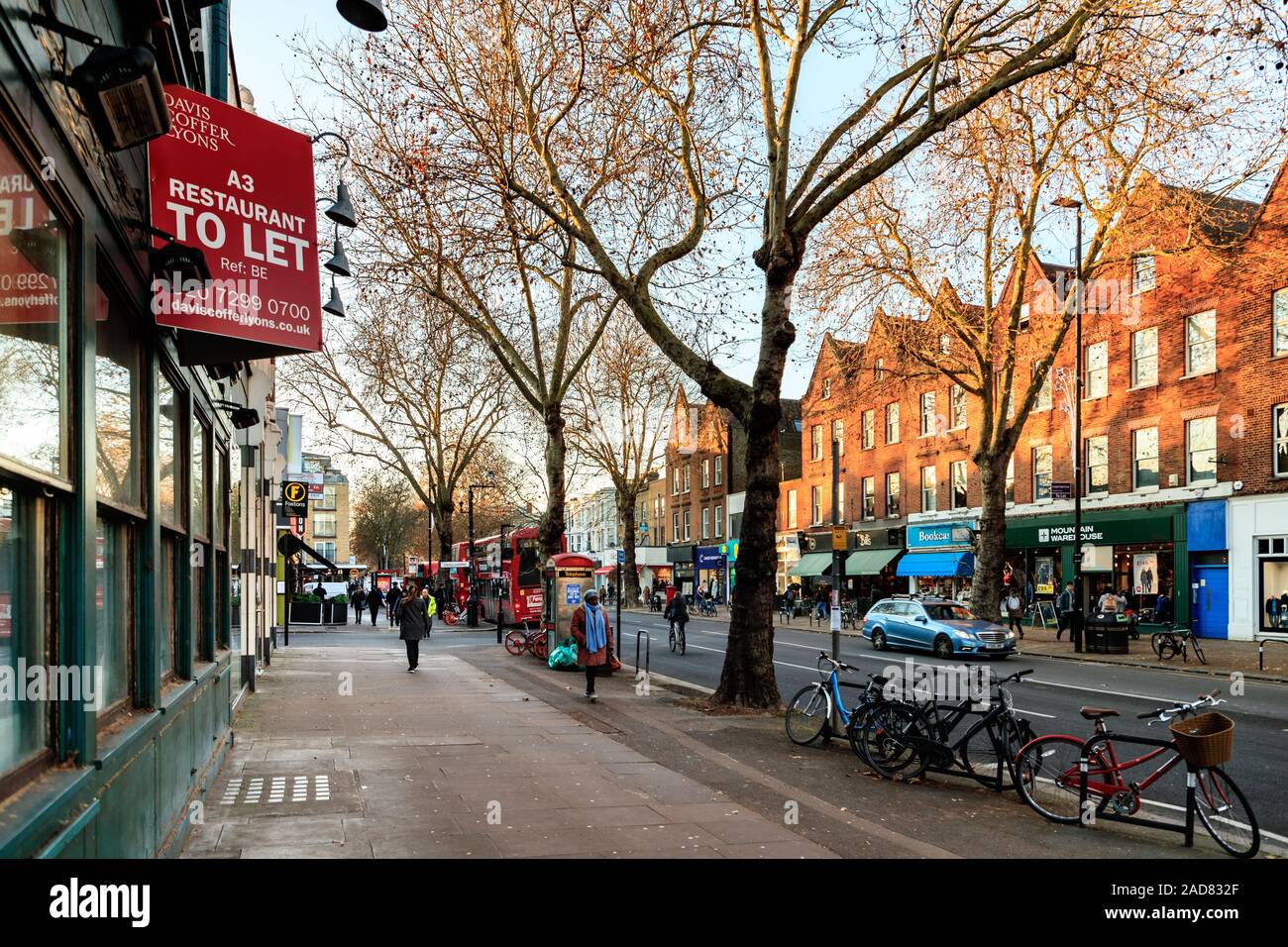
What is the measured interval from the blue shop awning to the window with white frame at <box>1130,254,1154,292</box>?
1199 centimetres

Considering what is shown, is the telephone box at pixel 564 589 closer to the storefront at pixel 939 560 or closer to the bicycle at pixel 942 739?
the bicycle at pixel 942 739

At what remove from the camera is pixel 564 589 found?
2325 centimetres

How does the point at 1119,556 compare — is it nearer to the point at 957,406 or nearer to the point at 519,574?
the point at 957,406

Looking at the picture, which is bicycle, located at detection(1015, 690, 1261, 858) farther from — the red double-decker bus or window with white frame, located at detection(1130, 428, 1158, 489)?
the red double-decker bus

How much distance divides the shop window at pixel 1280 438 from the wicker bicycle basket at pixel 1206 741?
23092mm

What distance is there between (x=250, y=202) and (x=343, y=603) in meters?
38.9

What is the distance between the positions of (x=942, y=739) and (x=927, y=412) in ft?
116

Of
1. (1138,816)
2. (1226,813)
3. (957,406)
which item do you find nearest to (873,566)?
(957,406)

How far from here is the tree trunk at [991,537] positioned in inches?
1164

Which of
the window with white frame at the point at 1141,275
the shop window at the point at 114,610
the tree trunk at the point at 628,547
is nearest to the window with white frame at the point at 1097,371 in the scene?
the window with white frame at the point at 1141,275

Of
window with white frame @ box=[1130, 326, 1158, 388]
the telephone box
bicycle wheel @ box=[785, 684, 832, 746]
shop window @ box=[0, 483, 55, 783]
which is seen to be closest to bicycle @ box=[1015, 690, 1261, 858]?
bicycle wheel @ box=[785, 684, 832, 746]

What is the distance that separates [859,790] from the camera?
9.10 metres
